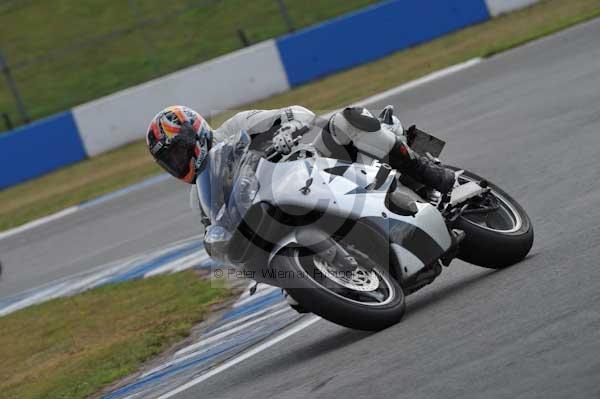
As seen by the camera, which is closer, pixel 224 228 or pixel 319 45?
pixel 224 228

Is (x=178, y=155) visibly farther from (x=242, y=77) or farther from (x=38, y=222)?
(x=242, y=77)

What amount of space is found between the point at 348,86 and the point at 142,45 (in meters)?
7.00

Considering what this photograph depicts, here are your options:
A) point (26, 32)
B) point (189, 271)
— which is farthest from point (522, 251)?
point (26, 32)

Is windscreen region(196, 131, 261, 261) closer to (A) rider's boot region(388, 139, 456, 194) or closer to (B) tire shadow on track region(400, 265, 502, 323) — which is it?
(A) rider's boot region(388, 139, 456, 194)

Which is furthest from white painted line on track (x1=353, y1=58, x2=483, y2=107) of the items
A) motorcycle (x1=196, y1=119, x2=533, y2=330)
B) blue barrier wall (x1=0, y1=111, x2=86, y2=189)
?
motorcycle (x1=196, y1=119, x2=533, y2=330)

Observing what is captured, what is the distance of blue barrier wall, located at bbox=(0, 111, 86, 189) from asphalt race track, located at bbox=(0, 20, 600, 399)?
6961 mm

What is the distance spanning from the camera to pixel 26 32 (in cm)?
2791

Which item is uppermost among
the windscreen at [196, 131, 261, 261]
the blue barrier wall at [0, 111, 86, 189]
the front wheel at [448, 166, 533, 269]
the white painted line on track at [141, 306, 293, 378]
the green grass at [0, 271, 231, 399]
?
the windscreen at [196, 131, 261, 261]

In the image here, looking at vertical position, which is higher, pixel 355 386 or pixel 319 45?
pixel 355 386

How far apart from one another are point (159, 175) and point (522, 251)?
11.5 metres

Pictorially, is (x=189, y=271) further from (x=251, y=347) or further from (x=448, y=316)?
(x=448, y=316)

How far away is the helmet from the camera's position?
689 cm

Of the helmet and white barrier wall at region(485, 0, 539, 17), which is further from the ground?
the helmet

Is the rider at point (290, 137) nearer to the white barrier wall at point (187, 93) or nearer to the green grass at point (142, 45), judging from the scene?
the white barrier wall at point (187, 93)
